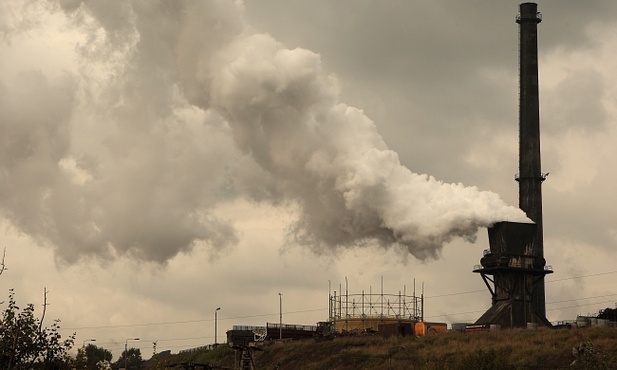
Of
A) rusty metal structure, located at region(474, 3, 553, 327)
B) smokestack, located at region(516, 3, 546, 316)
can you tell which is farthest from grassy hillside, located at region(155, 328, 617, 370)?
smokestack, located at region(516, 3, 546, 316)

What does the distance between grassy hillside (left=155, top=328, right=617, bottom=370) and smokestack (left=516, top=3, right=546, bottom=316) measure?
24.5 metres

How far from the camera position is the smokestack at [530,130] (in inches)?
5300

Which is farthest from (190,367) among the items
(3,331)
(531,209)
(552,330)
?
(531,209)

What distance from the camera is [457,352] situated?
344ft

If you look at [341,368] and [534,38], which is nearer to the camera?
[341,368]

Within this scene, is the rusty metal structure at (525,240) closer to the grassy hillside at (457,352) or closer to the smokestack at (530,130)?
the smokestack at (530,130)

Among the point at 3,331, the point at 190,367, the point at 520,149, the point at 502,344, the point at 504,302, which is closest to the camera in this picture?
the point at 3,331

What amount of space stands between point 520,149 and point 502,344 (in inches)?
1574

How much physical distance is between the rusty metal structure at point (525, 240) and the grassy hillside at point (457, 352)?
1251cm

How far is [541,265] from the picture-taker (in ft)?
422

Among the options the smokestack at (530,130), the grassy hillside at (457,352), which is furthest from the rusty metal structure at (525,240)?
the grassy hillside at (457,352)

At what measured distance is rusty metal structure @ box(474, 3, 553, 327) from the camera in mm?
123875

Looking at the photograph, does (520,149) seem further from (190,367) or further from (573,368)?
(190,367)

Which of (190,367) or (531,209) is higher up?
(531,209)
